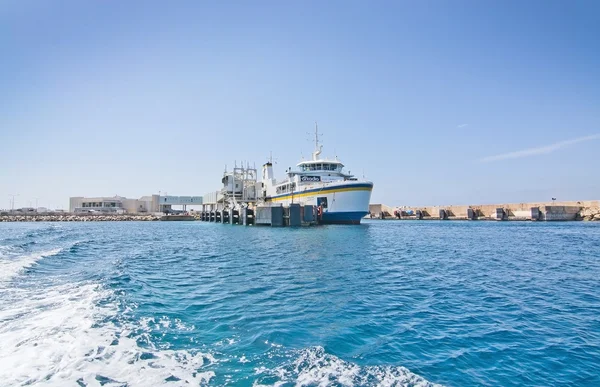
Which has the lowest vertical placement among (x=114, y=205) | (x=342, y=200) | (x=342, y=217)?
(x=342, y=217)

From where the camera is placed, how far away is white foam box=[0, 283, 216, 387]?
477 centimetres

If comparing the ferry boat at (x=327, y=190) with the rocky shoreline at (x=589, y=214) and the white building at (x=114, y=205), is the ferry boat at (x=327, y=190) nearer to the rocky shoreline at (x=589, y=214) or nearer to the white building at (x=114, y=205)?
the rocky shoreline at (x=589, y=214)

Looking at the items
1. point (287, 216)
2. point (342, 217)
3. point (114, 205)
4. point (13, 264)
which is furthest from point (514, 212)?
point (114, 205)

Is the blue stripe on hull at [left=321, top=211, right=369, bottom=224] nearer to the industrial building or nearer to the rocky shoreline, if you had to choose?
the rocky shoreline

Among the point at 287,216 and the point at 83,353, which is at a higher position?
the point at 287,216

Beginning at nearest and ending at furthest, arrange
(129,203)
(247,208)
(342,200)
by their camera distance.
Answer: (342,200), (247,208), (129,203)

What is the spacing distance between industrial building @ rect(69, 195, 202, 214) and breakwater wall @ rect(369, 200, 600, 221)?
74591 millimetres

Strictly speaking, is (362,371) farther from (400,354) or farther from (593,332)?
(593,332)

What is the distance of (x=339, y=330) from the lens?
261 inches

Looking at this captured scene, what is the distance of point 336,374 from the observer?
4.77 m

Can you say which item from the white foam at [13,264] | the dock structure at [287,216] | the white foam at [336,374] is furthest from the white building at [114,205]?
the white foam at [336,374]

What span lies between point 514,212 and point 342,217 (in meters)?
40.0

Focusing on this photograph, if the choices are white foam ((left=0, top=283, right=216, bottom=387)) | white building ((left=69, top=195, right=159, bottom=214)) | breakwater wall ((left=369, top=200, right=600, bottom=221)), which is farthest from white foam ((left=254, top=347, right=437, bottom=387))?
white building ((left=69, top=195, right=159, bottom=214))

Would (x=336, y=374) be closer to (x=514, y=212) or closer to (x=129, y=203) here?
(x=514, y=212)
